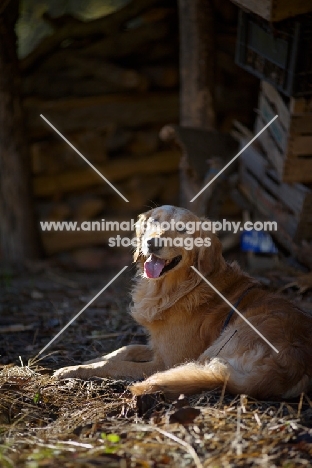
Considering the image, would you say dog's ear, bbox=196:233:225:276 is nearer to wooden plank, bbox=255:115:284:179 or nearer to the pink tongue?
the pink tongue

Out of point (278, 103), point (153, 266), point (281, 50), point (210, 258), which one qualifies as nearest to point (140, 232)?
point (153, 266)

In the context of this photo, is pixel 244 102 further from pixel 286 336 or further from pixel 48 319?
pixel 286 336

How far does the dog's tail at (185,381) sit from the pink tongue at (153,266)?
986 millimetres

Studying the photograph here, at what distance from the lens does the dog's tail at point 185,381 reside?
395 centimetres

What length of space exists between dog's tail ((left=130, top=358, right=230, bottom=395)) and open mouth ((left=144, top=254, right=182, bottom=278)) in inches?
39.0

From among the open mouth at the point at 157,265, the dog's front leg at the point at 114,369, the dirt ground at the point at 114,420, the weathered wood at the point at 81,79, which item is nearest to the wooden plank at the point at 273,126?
the dirt ground at the point at 114,420

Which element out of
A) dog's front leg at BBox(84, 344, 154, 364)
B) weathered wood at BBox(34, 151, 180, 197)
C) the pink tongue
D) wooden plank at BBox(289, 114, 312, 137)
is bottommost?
dog's front leg at BBox(84, 344, 154, 364)

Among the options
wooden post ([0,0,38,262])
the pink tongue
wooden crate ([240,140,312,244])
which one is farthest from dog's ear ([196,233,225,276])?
wooden post ([0,0,38,262])

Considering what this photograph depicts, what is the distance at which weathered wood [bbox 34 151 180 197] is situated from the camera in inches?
380

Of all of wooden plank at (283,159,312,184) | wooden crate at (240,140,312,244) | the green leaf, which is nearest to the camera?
the green leaf

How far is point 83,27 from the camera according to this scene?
8.76m

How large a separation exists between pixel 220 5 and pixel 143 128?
254cm

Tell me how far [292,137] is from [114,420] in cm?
333

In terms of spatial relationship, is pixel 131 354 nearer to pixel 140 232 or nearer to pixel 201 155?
pixel 140 232
